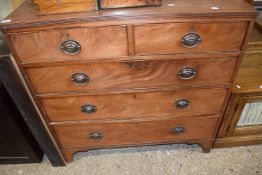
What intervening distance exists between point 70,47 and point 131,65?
0.28 meters

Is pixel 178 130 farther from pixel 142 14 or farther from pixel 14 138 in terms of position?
pixel 14 138

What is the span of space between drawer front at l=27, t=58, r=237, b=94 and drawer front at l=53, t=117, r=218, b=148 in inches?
11.5

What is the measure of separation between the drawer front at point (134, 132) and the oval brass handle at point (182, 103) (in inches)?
4.7

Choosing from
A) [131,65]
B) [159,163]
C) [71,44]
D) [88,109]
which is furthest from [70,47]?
[159,163]

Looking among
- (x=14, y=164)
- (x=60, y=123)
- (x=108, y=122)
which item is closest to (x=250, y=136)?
(x=108, y=122)

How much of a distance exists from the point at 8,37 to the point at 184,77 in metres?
0.81

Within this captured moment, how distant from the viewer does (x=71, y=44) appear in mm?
868

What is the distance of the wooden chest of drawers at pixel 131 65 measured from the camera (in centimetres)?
83

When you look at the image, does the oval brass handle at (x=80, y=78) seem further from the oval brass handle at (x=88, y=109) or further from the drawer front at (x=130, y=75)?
the oval brass handle at (x=88, y=109)

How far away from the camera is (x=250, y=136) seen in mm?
1461

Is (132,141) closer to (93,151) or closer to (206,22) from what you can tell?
(93,151)

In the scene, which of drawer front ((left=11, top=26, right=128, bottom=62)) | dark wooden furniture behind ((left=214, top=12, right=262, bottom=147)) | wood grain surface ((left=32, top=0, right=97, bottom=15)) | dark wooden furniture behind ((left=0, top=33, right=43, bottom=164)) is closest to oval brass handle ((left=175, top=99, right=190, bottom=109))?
dark wooden furniture behind ((left=214, top=12, right=262, bottom=147))

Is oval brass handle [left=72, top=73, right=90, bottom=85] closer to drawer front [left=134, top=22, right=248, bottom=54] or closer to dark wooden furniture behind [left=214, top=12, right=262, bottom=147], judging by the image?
drawer front [left=134, top=22, right=248, bottom=54]

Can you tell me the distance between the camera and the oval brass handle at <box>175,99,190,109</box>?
1.14 m
